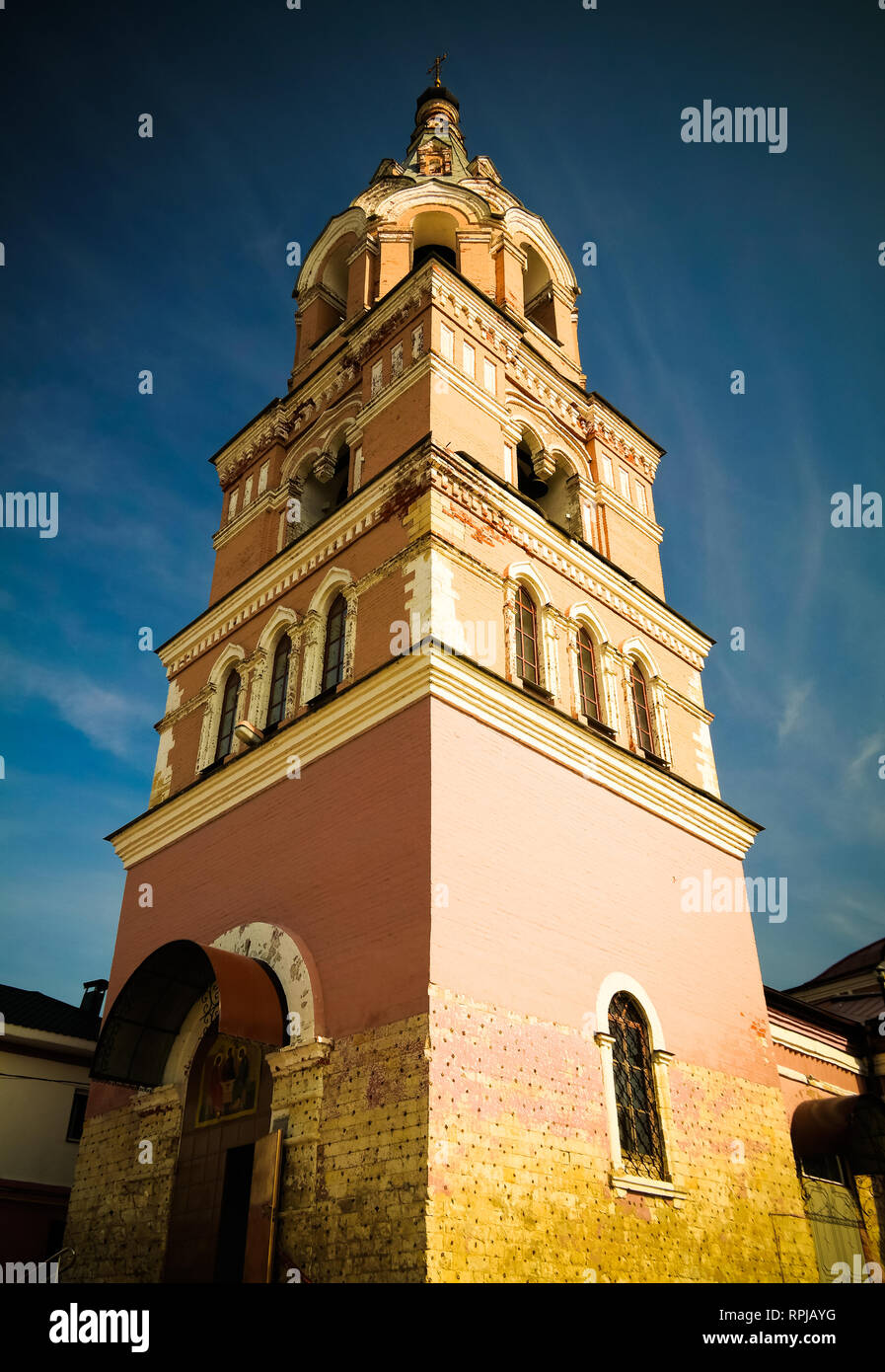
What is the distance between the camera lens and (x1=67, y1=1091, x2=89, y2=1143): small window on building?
1762 centimetres

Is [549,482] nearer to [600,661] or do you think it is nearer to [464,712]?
[600,661]

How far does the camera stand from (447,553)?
12.8 meters

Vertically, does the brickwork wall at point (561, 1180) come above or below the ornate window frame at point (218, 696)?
below

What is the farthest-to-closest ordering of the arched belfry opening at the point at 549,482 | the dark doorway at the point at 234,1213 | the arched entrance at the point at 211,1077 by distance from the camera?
the arched belfry opening at the point at 549,482, the dark doorway at the point at 234,1213, the arched entrance at the point at 211,1077

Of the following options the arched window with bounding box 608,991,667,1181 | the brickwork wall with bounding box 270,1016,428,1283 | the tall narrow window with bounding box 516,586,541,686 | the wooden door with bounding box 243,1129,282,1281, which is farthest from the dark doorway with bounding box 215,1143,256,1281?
the tall narrow window with bounding box 516,586,541,686

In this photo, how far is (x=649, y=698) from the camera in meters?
16.0

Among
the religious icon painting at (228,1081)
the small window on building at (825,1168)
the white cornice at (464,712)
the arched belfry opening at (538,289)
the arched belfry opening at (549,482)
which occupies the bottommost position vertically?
the small window on building at (825,1168)

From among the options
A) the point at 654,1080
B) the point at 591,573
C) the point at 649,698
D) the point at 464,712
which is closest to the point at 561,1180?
the point at 654,1080

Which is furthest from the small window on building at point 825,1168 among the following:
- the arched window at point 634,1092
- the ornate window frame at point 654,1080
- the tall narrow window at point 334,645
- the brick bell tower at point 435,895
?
the tall narrow window at point 334,645

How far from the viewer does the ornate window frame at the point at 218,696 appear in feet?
50.8

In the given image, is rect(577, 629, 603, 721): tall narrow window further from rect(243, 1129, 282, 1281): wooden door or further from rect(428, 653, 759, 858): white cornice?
rect(243, 1129, 282, 1281): wooden door

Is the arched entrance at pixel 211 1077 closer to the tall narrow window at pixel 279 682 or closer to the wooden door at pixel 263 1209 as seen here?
the wooden door at pixel 263 1209

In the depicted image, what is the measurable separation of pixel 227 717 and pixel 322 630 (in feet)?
8.76

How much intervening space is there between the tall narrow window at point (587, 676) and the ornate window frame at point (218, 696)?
206 inches
